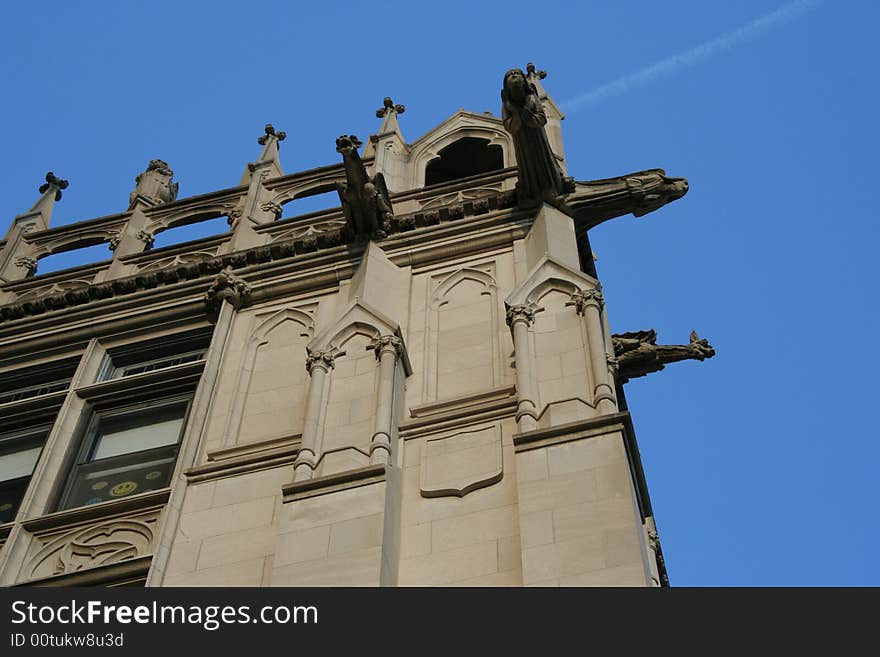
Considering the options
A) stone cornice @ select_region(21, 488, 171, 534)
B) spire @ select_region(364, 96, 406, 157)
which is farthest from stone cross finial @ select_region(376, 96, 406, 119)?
stone cornice @ select_region(21, 488, 171, 534)

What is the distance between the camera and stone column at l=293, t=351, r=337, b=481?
51.4ft

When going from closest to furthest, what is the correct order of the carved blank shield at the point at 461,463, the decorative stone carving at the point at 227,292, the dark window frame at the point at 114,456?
1. the carved blank shield at the point at 461,463
2. the dark window frame at the point at 114,456
3. the decorative stone carving at the point at 227,292

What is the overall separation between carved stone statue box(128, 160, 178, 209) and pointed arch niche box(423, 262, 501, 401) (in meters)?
9.32

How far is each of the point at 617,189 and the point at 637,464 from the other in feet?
15.2

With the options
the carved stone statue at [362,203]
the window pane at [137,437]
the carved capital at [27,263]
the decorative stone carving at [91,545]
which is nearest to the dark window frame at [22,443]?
the window pane at [137,437]

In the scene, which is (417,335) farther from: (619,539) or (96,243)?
(96,243)

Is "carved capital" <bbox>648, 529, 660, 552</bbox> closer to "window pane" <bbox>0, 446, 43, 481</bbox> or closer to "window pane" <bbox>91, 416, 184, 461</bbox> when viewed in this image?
"window pane" <bbox>91, 416, 184, 461</bbox>

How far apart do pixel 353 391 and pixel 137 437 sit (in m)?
3.63

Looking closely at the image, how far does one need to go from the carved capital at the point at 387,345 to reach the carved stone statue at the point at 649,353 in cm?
327

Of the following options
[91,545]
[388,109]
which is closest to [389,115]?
[388,109]

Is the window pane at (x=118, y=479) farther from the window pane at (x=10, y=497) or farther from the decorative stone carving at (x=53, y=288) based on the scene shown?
the decorative stone carving at (x=53, y=288)

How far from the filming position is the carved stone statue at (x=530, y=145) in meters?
20.0
